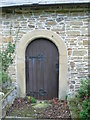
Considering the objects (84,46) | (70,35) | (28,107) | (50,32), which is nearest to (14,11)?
(50,32)

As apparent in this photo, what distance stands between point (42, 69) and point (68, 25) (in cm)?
165

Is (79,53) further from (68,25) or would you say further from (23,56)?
(23,56)

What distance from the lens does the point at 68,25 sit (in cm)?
477

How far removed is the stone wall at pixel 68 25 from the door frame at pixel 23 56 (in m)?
0.13

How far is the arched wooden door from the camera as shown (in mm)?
4949

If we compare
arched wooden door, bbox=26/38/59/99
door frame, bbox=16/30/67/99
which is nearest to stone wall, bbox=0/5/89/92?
door frame, bbox=16/30/67/99

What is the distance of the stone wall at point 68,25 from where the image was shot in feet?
15.6

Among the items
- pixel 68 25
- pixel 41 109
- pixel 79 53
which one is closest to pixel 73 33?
pixel 68 25

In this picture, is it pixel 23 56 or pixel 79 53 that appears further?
pixel 23 56

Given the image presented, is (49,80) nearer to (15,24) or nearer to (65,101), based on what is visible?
(65,101)

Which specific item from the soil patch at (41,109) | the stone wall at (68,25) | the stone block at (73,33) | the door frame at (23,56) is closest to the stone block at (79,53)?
the stone wall at (68,25)

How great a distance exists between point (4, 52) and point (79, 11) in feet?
8.75

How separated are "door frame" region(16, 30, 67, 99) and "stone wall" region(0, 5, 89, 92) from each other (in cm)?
13

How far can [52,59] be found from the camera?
4961 millimetres
